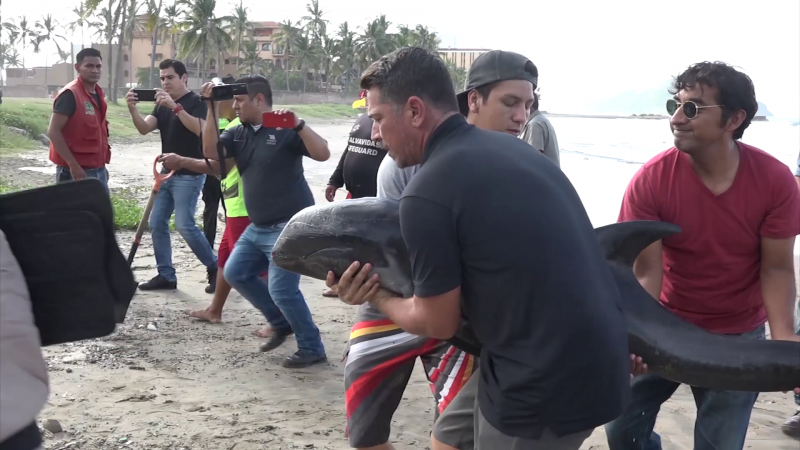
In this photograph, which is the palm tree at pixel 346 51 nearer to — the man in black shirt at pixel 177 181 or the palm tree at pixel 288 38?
the palm tree at pixel 288 38

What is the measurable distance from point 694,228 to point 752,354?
2.21ft

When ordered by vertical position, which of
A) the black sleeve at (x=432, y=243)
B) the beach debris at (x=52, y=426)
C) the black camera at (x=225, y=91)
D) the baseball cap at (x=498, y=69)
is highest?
the baseball cap at (x=498, y=69)

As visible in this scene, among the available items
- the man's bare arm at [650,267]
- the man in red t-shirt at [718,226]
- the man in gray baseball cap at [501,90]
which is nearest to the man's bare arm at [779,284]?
the man in red t-shirt at [718,226]

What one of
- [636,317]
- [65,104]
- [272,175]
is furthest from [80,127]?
[636,317]

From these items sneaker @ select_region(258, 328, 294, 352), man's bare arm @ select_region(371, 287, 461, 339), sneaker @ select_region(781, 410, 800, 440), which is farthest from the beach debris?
sneaker @ select_region(781, 410, 800, 440)

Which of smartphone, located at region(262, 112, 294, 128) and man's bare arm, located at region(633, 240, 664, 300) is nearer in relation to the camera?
man's bare arm, located at region(633, 240, 664, 300)

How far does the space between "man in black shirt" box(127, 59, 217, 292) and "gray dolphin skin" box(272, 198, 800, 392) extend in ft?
14.4

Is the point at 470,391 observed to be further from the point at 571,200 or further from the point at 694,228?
the point at 694,228

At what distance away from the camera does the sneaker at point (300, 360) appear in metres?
5.11

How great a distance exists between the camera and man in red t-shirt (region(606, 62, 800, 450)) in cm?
292

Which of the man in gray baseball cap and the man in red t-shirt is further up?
the man in gray baseball cap

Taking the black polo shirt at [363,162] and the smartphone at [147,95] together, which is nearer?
the black polo shirt at [363,162]

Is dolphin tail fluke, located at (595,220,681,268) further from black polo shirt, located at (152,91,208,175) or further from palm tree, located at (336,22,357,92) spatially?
palm tree, located at (336,22,357,92)

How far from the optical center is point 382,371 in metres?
2.83
